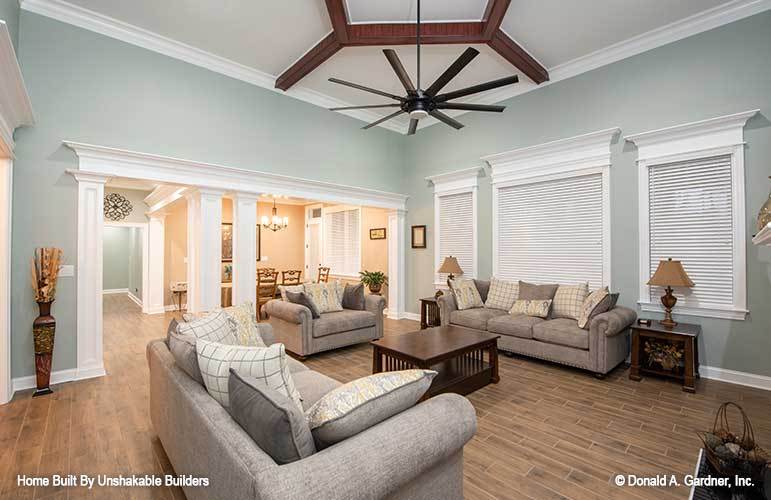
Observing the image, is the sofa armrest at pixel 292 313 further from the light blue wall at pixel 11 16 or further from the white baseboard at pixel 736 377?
the white baseboard at pixel 736 377

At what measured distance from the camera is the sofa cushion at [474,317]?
4805 millimetres

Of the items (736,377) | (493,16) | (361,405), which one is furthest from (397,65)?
(736,377)

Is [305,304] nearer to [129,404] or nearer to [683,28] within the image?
[129,404]

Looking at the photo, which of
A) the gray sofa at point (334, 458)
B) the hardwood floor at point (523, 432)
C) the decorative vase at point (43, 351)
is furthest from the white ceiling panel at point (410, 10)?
the decorative vase at point (43, 351)

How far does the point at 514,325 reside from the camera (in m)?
4.45

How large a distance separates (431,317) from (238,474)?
17.1 ft

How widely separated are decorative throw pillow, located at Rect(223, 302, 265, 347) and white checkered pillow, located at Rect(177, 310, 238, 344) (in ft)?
0.47

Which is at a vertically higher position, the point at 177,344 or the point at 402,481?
the point at 177,344

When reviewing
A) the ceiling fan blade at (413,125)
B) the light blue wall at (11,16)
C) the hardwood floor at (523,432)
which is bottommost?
the hardwood floor at (523,432)

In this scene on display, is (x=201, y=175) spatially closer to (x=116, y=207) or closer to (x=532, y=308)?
(x=532, y=308)

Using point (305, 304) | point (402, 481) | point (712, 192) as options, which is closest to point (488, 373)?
point (305, 304)

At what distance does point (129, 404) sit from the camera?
3.17 meters

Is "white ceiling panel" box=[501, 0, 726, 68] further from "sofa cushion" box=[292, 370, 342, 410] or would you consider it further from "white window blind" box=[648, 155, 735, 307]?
"sofa cushion" box=[292, 370, 342, 410]

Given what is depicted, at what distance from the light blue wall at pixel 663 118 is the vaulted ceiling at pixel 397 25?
0.75ft
